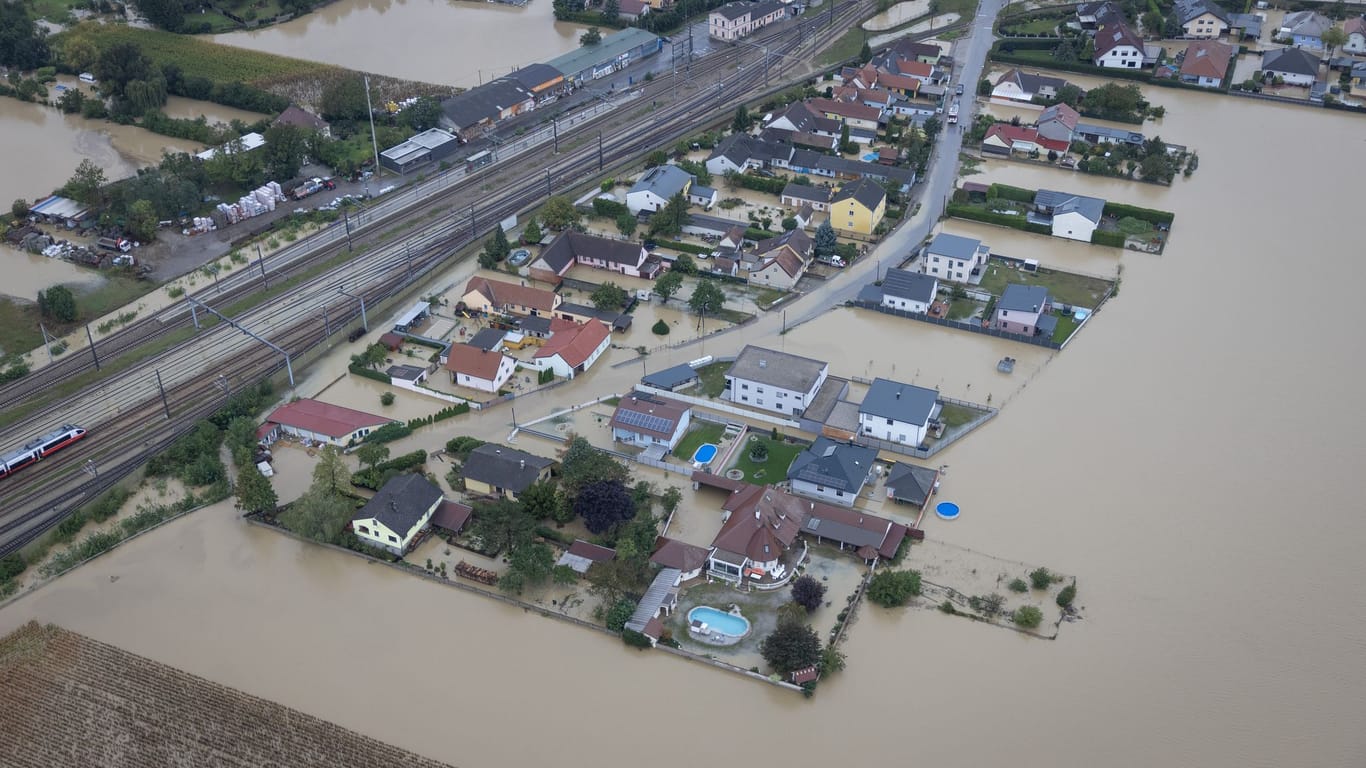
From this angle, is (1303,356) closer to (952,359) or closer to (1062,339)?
(1062,339)

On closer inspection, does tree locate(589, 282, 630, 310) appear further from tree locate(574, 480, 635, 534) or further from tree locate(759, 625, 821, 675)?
tree locate(759, 625, 821, 675)

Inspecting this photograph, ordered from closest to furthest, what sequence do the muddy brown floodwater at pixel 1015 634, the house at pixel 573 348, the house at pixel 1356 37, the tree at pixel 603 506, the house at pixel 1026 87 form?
the muddy brown floodwater at pixel 1015 634
the tree at pixel 603 506
the house at pixel 573 348
the house at pixel 1026 87
the house at pixel 1356 37

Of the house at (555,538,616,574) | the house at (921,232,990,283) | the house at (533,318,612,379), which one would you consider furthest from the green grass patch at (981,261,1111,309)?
the house at (555,538,616,574)

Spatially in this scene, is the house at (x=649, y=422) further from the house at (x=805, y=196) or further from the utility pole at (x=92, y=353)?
the utility pole at (x=92, y=353)

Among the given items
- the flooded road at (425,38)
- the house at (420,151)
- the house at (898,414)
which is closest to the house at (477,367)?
the house at (898,414)

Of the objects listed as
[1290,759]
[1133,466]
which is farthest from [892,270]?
[1290,759]

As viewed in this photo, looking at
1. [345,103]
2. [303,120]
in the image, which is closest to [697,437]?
[303,120]
